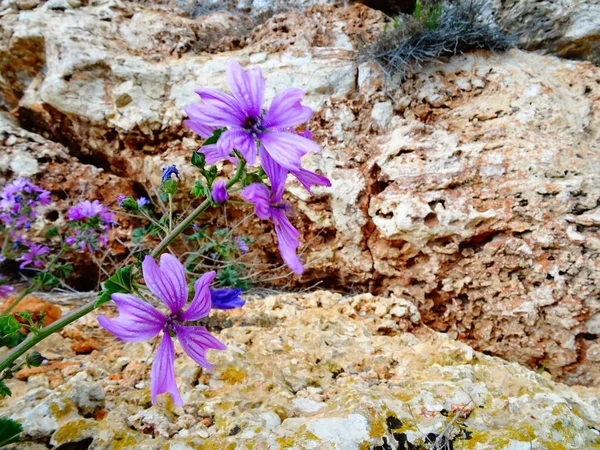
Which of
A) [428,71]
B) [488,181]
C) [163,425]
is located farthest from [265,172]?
[428,71]

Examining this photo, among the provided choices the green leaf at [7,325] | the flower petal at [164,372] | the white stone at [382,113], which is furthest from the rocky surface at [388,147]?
the green leaf at [7,325]

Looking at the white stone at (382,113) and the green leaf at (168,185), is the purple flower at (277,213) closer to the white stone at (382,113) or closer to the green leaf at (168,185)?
the green leaf at (168,185)

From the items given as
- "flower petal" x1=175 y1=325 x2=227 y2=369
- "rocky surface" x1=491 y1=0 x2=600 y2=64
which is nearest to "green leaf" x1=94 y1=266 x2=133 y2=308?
"flower petal" x1=175 y1=325 x2=227 y2=369

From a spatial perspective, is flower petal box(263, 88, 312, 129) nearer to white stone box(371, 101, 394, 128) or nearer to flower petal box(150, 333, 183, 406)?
flower petal box(150, 333, 183, 406)

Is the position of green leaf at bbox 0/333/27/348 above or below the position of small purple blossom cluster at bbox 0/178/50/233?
above

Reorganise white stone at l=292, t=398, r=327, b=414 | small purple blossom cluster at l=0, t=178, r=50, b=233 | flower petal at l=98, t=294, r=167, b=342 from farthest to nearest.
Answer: small purple blossom cluster at l=0, t=178, r=50, b=233 < white stone at l=292, t=398, r=327, b=414 < flower petal at l=98, t=294, r=167, b=342

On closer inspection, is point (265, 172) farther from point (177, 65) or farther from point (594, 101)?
point (177, 65)

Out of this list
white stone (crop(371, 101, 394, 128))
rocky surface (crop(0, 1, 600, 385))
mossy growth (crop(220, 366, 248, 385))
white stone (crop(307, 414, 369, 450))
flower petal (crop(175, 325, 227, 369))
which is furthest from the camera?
white stone (crop(371, 101, 394, 128))

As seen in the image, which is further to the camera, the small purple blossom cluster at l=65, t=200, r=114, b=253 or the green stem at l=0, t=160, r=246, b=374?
the small purple blossom cluster at l=65, t=200, r=114, b=253
